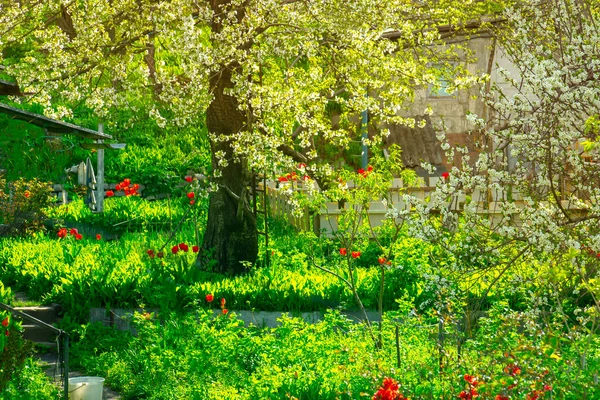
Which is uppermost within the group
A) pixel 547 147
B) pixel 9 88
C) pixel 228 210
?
pixel 9 88

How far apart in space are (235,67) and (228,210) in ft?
6.69

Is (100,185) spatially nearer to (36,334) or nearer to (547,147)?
(36,334)

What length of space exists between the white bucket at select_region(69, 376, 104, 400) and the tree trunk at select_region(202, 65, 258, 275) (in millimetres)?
4047

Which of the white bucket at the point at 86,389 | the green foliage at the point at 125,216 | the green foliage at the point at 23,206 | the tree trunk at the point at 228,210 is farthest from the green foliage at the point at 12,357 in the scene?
the green foliage at the point at 23,206

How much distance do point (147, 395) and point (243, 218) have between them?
4.20 m

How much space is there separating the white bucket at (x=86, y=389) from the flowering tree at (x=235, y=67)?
131 inches

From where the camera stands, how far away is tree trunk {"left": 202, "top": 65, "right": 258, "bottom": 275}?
10906mm

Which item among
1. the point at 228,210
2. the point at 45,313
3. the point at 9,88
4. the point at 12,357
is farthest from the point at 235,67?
the point at 12,357

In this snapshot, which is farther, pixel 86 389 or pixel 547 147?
pixel 86 389

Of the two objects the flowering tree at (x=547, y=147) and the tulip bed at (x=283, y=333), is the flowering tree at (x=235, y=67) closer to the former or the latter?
the tulip bed at (x=283, y=333)

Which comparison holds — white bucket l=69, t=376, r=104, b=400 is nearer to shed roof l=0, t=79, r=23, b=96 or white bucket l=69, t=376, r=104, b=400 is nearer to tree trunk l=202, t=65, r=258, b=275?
shed roof l=0, t=79, r=23, b=96

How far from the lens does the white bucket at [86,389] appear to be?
692 centimetres

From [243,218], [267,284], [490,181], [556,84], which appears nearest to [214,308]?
[267,284]

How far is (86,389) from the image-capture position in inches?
273
